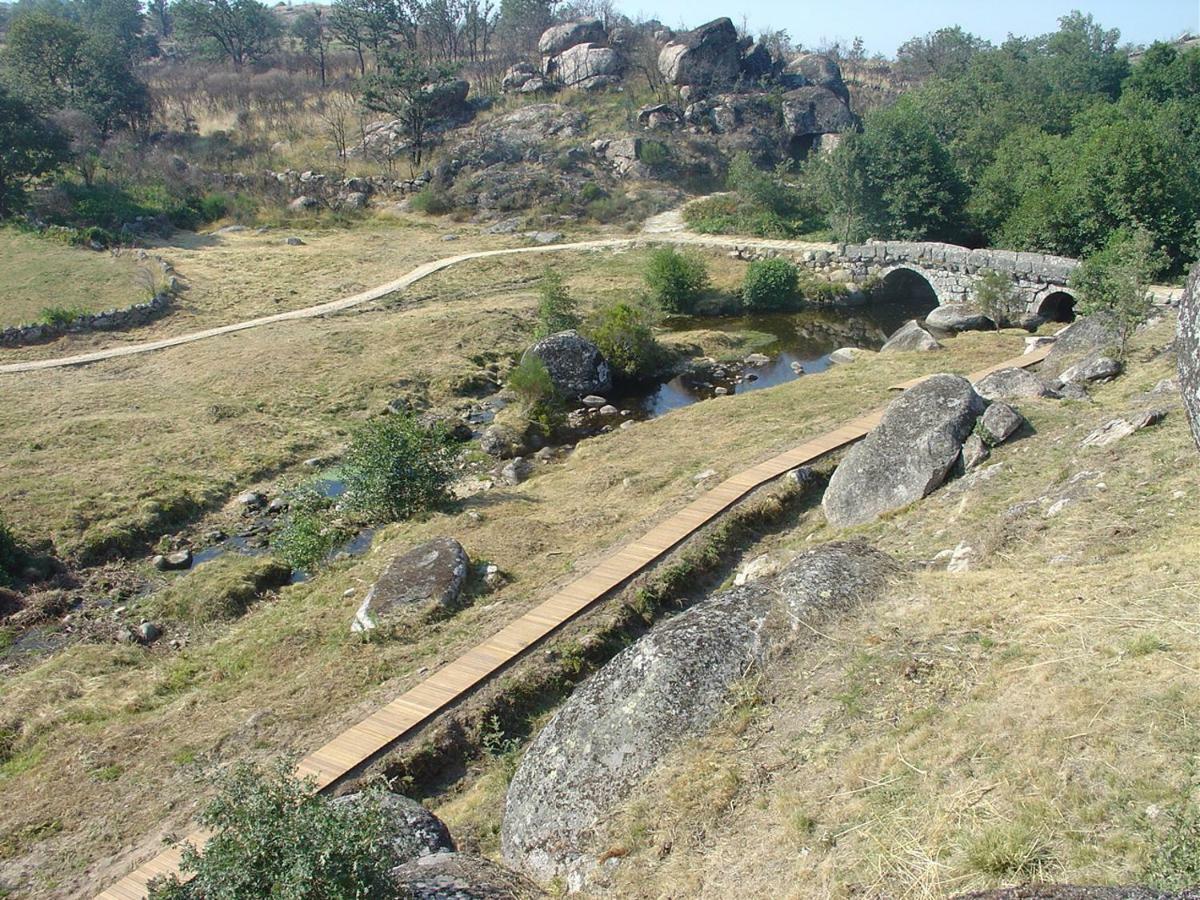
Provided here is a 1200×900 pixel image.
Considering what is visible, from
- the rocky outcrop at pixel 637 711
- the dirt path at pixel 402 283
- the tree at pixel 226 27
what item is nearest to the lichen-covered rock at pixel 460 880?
the rocky outcrop at pixel 637 711

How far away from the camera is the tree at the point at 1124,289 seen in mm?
21484

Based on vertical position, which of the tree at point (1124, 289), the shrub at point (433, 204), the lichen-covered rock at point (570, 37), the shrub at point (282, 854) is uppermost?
the lichen-covered rock at point (570, 37)

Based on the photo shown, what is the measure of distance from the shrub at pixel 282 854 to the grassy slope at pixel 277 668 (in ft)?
14.6

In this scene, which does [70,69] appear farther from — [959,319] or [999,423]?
[999,423]

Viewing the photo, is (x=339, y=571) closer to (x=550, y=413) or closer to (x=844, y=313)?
(x=550, y=413)

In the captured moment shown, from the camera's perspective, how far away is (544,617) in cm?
1392

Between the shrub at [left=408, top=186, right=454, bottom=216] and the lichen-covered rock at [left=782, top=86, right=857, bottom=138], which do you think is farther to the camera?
the lichen-covered rock at [left=782, top=86, right=857, bottom=138]

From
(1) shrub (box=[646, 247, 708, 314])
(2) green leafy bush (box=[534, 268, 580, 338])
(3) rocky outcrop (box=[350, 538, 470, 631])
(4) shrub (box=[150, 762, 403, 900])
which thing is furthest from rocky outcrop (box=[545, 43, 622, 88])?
(4) shrub (box=[150, 762, 403, 900])

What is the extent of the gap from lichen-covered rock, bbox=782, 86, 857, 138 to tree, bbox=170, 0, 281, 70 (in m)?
50.8

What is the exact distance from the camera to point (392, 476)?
20125 millimetres

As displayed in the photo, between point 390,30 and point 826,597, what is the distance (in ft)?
286

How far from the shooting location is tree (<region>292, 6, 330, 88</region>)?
283 feet

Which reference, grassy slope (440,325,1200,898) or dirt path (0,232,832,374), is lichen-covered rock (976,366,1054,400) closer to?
grassy slope (440,325,1200,898)

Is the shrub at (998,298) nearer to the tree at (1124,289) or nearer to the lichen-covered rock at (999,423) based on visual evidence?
the tree at (1124,289)
